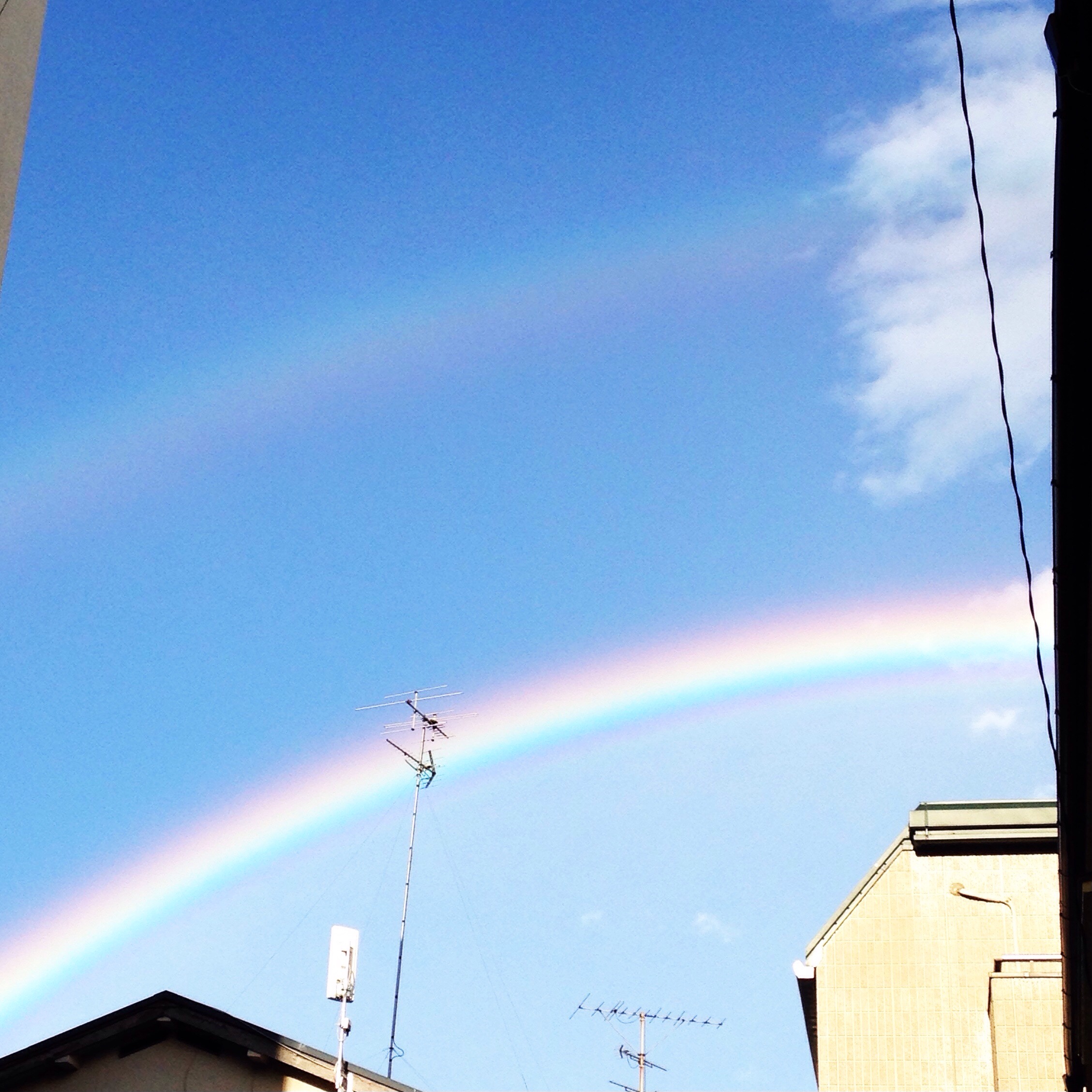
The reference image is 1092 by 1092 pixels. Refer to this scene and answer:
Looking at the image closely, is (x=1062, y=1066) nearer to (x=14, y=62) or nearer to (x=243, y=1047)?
(x=243, y=1047)

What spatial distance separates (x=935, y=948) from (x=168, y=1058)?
→ 14359mm

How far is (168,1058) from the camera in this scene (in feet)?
64.8

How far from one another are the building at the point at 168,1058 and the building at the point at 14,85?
11.9 m

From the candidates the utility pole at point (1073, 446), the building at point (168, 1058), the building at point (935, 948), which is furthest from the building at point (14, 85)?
the building at point (935, 948)

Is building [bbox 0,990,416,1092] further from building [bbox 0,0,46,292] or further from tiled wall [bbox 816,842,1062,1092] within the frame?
building [bbox 0,0,46,292]

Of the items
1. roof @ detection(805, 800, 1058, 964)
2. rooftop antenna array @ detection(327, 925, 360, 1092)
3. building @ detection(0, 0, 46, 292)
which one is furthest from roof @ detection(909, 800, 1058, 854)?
building @ detection(0, 0, 46, 292)

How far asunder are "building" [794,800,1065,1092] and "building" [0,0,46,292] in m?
20.0

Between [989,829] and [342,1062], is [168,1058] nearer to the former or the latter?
[342,1062]

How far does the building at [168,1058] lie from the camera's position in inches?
755

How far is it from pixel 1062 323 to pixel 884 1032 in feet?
64.7

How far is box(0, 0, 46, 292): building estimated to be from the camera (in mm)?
11633

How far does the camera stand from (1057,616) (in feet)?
36.8

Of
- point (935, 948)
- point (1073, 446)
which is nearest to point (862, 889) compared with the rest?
point (935, 948)

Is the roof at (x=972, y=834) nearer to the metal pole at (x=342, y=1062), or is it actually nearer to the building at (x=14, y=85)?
the metal pole at (x=342, y=1062)
